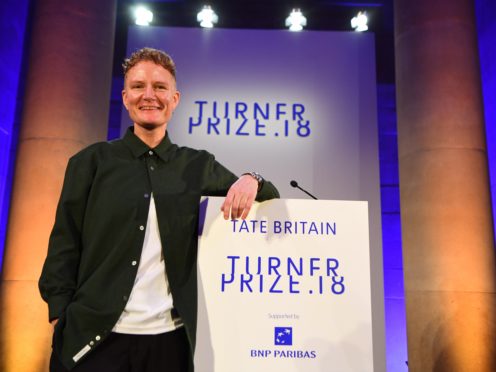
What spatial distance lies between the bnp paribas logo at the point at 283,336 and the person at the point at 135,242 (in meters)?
0.24

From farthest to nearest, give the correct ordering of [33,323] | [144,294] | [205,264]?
1. [33,323]
2. [205,264]
3. [144,294]

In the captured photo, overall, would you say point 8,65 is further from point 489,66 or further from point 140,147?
point 489,66

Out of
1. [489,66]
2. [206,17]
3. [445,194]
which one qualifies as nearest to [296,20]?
[206,17]

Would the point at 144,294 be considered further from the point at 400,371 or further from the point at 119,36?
the point at 119,36

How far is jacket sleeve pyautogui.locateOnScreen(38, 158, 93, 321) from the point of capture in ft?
3.84

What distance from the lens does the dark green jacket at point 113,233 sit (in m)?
1.15

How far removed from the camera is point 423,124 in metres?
4.08

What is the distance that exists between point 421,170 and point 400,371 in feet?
6.98

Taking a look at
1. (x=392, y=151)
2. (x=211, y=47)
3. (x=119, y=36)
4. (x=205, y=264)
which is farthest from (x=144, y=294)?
(x=119, y=36)

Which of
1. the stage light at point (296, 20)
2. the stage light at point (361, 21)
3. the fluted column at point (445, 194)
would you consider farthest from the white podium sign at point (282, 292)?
the stage light at point (361, 21)

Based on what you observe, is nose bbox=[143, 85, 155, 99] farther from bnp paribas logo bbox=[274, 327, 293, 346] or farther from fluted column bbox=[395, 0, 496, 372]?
fluted column bbox=[395, 0, 496, 372]

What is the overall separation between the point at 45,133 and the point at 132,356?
3.26m

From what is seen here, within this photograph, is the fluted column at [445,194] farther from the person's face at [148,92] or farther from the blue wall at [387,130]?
the person's face at [148,92]

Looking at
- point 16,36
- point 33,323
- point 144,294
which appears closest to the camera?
point 144,294
